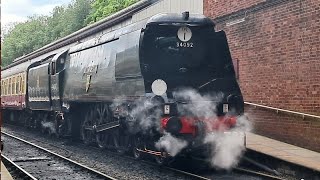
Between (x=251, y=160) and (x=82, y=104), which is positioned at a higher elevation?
(x=82, y=104)

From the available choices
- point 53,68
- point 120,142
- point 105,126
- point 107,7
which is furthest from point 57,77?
point 107,7

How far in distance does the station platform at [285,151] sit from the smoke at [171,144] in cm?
189

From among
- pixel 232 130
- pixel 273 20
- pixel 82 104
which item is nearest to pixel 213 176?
pixel 232 130

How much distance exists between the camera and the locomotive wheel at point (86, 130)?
41.9 ft

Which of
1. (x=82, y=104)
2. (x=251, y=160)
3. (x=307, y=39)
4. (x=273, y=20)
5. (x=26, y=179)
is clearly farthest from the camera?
(x=82, y=104)

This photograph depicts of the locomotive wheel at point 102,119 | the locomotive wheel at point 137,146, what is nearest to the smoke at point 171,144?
the locomotive wheel at point 137,146

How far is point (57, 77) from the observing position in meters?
14.9

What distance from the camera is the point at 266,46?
12328 millimetres

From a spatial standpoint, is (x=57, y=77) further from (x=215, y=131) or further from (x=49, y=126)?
(x=215, y=131)

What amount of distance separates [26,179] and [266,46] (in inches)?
266

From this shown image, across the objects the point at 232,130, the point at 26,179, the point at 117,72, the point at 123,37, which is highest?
the point at 123,37

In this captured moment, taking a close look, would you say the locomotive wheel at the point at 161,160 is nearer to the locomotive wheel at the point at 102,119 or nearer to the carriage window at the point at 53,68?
the locomotive wheel at the point at 102,119

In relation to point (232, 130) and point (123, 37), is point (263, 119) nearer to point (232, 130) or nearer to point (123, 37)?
point (232, 130)

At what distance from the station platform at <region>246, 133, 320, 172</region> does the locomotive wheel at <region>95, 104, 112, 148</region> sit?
3.28 m
